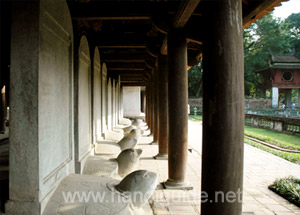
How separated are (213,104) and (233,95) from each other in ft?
0.67

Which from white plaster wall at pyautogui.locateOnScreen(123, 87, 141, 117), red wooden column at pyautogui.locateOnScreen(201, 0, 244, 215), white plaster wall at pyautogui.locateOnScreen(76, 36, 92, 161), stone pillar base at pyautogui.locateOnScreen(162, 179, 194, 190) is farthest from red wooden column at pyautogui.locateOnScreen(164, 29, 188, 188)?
white plaster wall at pyautogui.locateOnScreen(123, 87, 141, 117)

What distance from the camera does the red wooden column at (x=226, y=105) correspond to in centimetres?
244

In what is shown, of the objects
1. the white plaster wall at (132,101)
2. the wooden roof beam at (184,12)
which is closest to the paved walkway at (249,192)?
the wooden roof beam at (184,12)

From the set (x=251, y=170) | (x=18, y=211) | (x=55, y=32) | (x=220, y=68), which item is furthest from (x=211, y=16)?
(x=251, y=170)

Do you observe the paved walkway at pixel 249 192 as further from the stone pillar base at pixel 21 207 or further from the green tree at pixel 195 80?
the green tree at pixel 195 80

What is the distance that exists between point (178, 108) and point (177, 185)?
1623mm

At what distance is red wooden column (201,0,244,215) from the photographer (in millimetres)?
2441

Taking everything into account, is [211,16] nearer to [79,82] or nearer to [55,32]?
[55,32]

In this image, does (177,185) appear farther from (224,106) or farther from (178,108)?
(224,106)

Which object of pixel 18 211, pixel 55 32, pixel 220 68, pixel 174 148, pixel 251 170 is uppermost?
pixel 55 32

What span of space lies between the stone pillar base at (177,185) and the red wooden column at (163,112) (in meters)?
2.65

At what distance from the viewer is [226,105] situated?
245 centimetres

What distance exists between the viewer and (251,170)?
717cm

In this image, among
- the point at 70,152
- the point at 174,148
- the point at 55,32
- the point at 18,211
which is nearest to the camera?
the point at 18,211
